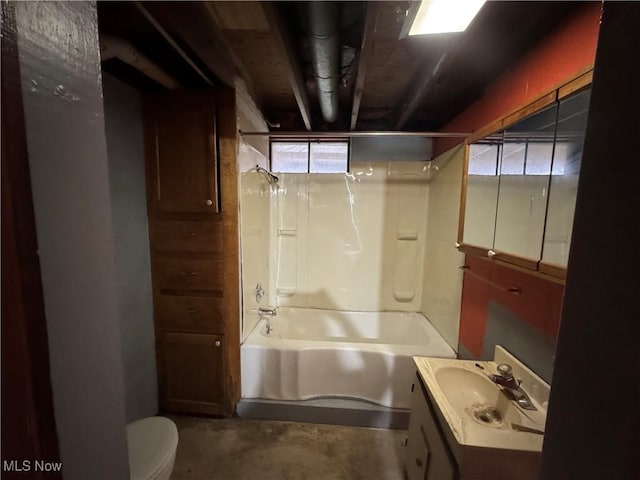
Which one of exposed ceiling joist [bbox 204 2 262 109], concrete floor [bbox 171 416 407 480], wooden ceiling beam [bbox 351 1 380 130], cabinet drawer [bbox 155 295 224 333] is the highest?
exposed ceiling joist [bbox 204 2 262 109]

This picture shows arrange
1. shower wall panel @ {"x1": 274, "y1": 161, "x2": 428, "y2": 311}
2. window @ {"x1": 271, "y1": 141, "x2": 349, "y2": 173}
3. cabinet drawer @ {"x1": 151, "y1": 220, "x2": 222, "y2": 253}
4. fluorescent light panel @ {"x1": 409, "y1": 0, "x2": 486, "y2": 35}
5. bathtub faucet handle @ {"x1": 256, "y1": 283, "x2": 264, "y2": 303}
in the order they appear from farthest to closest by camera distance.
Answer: window @ {"x1": 271, "y1": 141, "x2": 349, "y2": 173} → shower wall panel @ {"x1": 274, "y1": 161, "x2": 428, "y2": 311} → bathtub faucet handle @ {"x1": 256, "y1": 283, "x2": 264, "y2": 303} → cabinet drawer @ {"x1": 151, "y1": 220, "x2": 222, "y2": 253} → fluorescent light panel @ {"x1": 409, "y1": 0, "x2": 486, "y2": 35}

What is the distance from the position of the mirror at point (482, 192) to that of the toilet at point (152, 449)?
1782mm

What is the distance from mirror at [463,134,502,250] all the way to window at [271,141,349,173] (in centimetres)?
149

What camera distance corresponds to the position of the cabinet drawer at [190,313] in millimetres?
1964

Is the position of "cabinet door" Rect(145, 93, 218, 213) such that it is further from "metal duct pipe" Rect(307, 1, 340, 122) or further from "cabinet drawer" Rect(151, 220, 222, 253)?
"metal duct pipe" Rect(307, 1, 340, 122)

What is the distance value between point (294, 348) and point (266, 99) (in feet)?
6.69

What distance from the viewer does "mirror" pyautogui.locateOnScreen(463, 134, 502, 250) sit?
4.75 ft

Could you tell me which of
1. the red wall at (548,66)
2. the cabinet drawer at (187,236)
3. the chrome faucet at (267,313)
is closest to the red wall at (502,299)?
the red wall at (548,66)

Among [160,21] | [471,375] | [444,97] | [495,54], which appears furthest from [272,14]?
[471,375]

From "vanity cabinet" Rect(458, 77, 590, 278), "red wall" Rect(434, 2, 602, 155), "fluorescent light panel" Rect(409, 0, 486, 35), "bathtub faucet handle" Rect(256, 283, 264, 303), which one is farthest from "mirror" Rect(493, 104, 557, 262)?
"bathtub faucet handle" Rect(256, 283, 264, 303)

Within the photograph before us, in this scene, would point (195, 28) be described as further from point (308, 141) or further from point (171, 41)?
point (308, 141)

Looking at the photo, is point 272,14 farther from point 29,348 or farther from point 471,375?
point 471,375

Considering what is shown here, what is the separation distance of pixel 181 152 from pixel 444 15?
1623 mm

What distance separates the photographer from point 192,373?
2.02 metres
